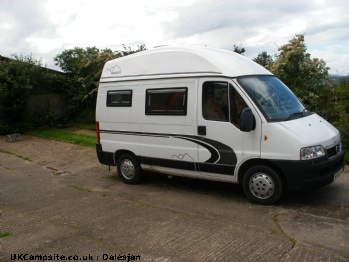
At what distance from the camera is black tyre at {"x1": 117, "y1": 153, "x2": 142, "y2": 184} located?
766cm

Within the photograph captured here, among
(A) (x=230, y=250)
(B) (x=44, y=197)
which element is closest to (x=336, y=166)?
(A) (x=230, y=250)

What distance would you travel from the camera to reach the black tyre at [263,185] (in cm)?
571

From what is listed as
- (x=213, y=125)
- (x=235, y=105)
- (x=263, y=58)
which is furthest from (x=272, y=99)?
(x=263, y=58)

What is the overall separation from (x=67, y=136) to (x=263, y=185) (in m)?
10.1

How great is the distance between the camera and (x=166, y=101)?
6.85 metres

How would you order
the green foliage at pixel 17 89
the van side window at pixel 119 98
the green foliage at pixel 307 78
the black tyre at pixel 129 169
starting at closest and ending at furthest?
the van side window at pixel 119 98 → the black tyre at pixel 129 169 → the green foliage at pixel 307 78 → the green foliage at pixel 17 89

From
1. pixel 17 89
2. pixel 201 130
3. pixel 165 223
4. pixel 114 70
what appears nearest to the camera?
pixel 165 223

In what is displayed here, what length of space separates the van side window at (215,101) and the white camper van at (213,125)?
17 millimetres

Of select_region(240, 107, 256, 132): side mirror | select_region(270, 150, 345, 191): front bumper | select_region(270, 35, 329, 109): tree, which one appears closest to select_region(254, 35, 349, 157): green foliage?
select_region(270, 35, 329, 109): tree

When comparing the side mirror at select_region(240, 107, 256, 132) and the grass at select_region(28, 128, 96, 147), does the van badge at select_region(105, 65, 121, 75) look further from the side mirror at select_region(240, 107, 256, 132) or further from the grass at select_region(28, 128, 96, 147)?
the grass at select_region(28, 128, 96, 147)

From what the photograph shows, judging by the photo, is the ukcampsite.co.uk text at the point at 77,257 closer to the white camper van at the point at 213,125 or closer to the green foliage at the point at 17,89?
the white camper van at the point at 213,125

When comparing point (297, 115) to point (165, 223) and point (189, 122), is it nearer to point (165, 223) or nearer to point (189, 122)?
point (189, 122)

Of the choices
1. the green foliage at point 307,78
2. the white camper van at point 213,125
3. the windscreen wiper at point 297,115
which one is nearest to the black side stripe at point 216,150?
the white camper van at point 213,125

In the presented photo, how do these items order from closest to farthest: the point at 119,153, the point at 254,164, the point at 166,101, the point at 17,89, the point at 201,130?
the point at 254,164, the point at 201,130, the point at 166,101, the point at 119,153, the point at 17,89
